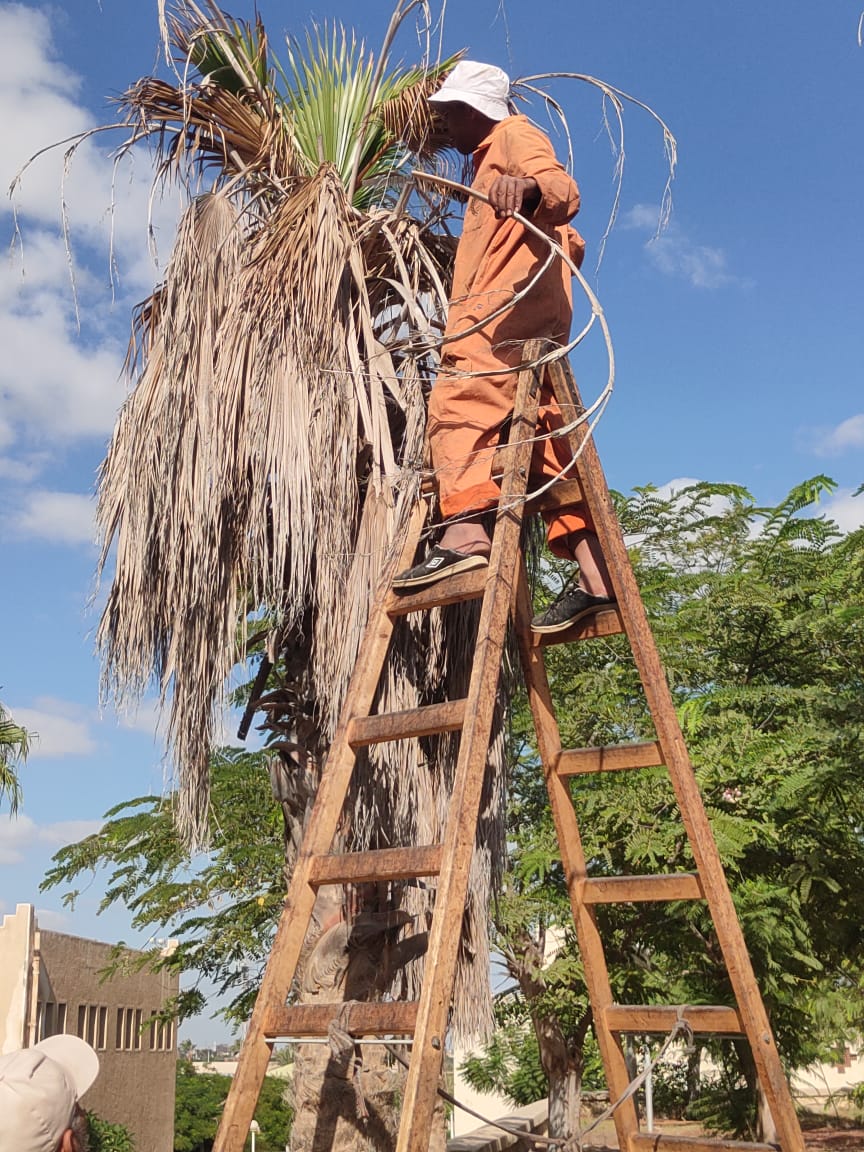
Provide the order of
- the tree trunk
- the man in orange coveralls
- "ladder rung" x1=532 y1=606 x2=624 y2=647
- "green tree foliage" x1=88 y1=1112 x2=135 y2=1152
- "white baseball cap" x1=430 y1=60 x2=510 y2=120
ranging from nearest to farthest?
1. the man in orange coveralls
2. "ladder rung" x1=532 y1=606 x2=624 y2=647
3. "white baseball cap" x1=430 y1=60 x2=510 y2=120
4. the tree trunk
5. "green tree foliage" x1=88 y1=1112 x2=135 y2=1152

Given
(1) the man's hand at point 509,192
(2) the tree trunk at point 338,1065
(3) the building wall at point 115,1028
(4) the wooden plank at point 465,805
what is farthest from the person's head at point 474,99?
(3) the building wall at point 115,1028

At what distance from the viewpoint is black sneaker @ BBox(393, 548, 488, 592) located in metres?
3.74

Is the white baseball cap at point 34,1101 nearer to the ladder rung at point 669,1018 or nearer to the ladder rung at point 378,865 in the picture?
the ladder rung at point 378,865

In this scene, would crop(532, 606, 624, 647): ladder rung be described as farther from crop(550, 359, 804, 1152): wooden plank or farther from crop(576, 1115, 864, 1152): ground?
crop(576, 1115, 864, 1152): ground

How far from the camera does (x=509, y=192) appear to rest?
372cm

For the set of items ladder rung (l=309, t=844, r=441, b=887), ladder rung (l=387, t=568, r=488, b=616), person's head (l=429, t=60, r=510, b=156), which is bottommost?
ladder rung (l=309, t=844, r=441, b=887)

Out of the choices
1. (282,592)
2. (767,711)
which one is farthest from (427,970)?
(767,711)

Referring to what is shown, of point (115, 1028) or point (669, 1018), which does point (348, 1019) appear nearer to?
point (669, 1018)

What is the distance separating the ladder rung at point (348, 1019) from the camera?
2.94 meters

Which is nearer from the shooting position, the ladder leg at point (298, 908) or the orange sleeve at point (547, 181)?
the ladder leg at point (298, 908)

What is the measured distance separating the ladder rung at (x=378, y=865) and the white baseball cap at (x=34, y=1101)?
1011 mm

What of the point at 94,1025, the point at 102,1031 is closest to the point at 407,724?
the point at 94,1025

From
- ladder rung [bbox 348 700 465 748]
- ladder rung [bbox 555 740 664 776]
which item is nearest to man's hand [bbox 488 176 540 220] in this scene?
ladder rung [bbox 348 700 465 748]

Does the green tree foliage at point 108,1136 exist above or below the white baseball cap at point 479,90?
below
